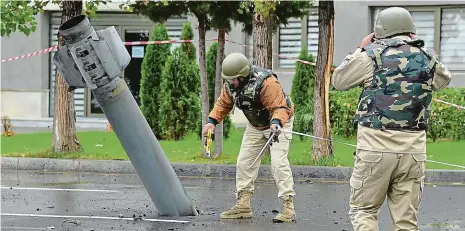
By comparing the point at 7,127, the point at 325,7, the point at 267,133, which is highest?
the point at 325,7

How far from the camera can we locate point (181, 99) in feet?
60.6

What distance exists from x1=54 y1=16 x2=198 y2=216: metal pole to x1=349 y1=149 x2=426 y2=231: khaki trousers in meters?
2.99

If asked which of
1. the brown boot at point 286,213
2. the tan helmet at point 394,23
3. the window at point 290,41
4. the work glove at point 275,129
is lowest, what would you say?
the brown boot at point 286,213

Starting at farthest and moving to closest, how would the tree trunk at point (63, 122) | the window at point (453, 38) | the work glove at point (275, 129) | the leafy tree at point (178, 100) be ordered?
the window at point (453, 38), the leafy tree at point (178, 100), the tree trunk at point (63, 122), the work glove at point (275, 129)

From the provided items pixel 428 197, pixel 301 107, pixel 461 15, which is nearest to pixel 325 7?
pixel 428 197

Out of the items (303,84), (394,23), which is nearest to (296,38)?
(303,84)

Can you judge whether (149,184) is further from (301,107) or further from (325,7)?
(301,107)

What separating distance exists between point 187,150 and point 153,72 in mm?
3753

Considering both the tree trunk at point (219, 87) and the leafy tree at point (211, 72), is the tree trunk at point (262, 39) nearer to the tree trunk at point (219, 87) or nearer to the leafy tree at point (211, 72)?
the tree trunk at point (219, 87)

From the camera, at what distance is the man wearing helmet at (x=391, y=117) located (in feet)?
19.4

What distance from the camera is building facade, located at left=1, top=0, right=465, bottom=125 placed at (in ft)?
67.4

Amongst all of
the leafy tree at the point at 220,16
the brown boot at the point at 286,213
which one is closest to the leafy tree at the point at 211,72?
the leafy tree at the point at 220,16

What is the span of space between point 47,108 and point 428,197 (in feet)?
46.1

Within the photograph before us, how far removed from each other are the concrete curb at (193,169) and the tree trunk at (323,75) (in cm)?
65
